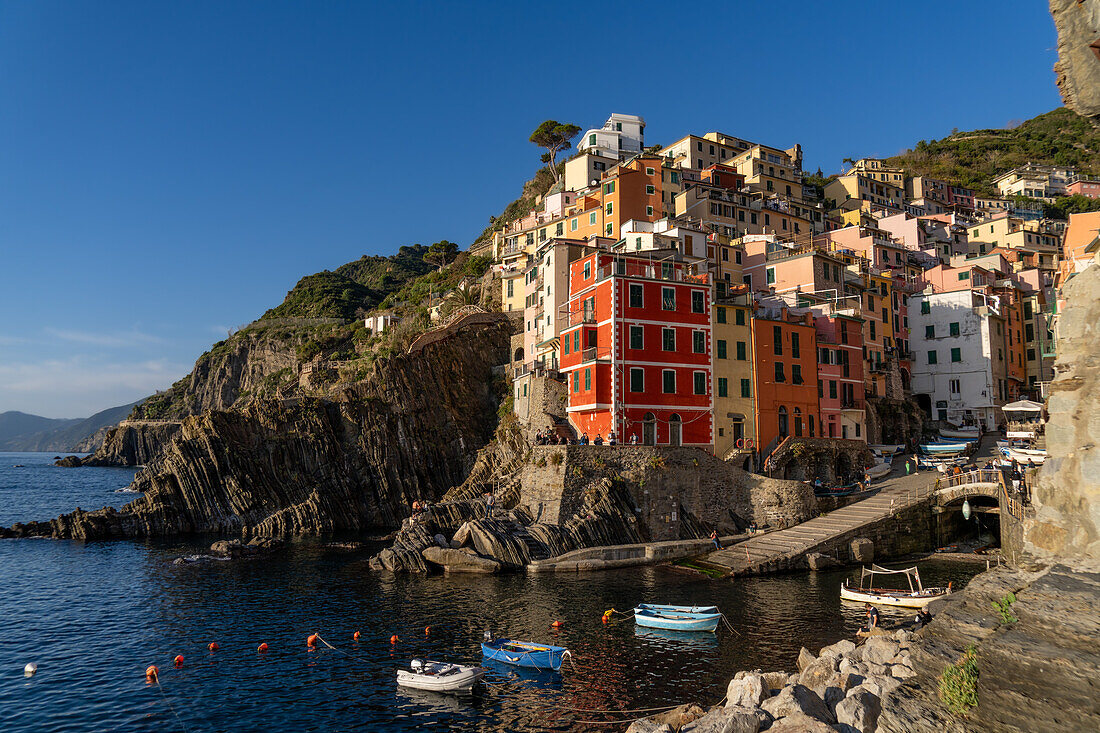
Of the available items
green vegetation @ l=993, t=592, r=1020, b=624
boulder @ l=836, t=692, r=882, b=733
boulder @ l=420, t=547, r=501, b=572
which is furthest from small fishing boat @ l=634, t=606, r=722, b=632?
green vegetation @ l=993, t=592, r=1020, b=624

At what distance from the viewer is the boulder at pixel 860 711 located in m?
17.5

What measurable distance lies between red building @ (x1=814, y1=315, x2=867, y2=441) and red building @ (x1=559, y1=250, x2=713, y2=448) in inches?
517

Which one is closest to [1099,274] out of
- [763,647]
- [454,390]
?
[763,647]

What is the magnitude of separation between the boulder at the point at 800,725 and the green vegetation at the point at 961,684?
6625mm

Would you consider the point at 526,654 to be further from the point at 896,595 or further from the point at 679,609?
the point at 896,595

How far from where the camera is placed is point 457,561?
4488 centimetres

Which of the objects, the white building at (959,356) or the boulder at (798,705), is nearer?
the boulder at (798,705)

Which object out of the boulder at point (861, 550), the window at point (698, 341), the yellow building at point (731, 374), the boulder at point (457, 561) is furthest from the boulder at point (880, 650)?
the window at point (698, 341)

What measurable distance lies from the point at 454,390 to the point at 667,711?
2277 inches

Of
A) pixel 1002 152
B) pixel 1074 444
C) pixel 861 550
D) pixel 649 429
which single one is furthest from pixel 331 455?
pixel 1002 152

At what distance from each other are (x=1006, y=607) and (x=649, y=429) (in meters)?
39.8

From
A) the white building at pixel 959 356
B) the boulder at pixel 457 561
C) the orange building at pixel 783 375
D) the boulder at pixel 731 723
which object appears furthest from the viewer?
the white building at pixel 959 356

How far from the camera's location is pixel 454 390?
256 ft

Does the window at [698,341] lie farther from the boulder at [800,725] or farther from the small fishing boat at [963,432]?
the boulder at [800,725]
